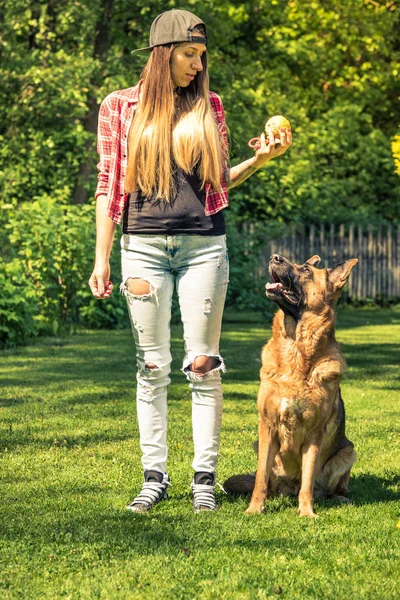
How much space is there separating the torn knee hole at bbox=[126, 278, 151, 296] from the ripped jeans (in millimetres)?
14

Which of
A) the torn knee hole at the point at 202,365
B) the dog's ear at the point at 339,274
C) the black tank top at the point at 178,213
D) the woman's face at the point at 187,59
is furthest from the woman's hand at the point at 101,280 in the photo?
the dog's ear at the point at 339,274

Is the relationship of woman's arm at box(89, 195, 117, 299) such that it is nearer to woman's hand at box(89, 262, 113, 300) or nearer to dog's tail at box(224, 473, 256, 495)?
woman's hand at box(89, 262, 113, 300)

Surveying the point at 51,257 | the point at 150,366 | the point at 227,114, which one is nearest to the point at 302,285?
the point at 150,366

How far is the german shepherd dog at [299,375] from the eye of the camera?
512 centimetres

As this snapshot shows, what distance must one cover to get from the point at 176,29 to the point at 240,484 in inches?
93.2

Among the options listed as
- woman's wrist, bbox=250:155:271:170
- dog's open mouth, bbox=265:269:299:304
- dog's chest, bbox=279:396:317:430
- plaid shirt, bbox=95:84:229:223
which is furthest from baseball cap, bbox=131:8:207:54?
dog's chest, bbox=279:396:317:430

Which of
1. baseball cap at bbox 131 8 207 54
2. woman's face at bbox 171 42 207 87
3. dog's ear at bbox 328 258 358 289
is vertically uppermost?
baseball cap at bbox 131 8 207 54

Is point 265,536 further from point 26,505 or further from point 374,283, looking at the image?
point 374,283

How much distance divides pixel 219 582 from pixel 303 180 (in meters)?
22.9

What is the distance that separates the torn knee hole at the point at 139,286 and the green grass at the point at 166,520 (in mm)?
1086

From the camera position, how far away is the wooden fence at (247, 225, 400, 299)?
78.8 feet

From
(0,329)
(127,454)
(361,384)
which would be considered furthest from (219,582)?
(0,329)

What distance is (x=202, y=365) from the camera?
5051mm

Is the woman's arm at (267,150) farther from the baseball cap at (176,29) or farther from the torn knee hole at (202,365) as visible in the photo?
the torn knee hole at (202,365)
